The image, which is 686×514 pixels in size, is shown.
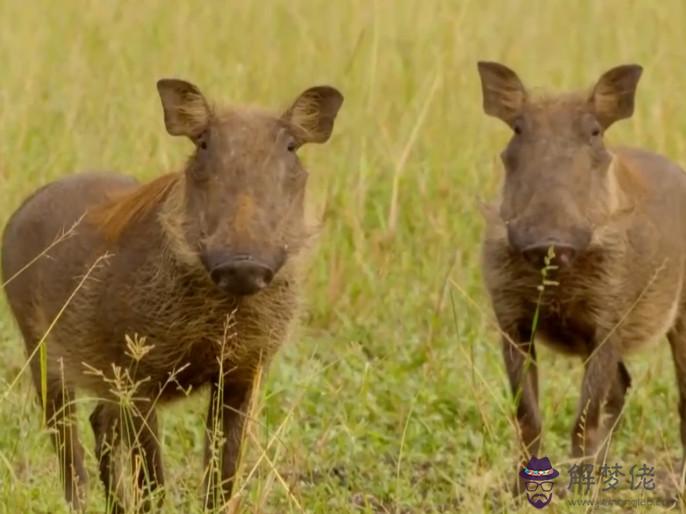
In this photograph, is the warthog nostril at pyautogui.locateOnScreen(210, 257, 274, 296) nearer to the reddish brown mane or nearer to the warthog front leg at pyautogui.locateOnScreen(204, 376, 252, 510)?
the warthog front leg at pyautogui.locateOnScreen(204, 376, 252, 510)

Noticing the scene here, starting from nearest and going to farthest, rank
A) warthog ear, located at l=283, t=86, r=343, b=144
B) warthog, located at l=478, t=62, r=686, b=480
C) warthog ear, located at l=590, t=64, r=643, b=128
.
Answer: warthog ear, located at l=283, t=86, r=343, b=144 → warthog, located at l=478, t=62, r=686, b=480 → warthog ear, located at l=590, t=64, r=643, b=128

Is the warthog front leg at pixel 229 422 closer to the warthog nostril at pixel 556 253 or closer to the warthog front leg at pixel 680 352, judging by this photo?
the warthog nostril at pixel 556 253

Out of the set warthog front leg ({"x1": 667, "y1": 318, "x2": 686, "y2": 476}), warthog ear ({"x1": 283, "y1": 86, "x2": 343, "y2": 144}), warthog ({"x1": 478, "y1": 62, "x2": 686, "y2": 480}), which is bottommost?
warthog front leg ({"x1": 667, "y1": 318, "x2": 686, "y2": 476})

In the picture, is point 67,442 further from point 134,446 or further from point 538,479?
point 538,479

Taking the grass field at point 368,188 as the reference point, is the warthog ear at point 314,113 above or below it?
above

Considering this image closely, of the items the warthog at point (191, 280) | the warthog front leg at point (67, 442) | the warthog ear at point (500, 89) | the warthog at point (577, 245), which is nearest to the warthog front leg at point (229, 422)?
the warthog at point (191, 280)

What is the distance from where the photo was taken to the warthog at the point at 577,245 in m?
4.93

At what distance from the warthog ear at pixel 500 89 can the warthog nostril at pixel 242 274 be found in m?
1.52

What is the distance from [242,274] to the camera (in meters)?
4.06

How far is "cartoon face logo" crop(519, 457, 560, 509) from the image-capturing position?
4.32m

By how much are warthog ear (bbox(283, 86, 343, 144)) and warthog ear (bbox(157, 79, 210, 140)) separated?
0.22m

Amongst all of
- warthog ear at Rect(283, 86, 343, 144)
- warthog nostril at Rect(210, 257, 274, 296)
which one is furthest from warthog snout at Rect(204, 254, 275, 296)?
warthog ear at Rect(283, 86, 343, 144)

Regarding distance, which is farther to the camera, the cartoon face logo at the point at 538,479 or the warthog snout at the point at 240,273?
the cartoon face logo at the point at 538,479

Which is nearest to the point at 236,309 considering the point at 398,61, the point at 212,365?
the point at 212,365
